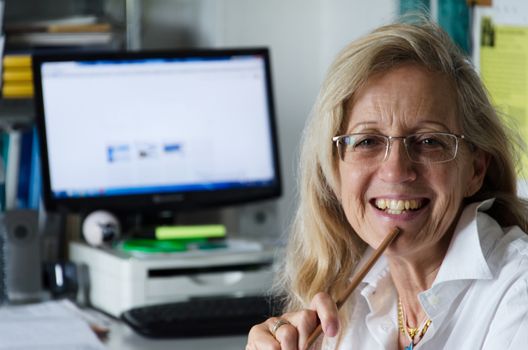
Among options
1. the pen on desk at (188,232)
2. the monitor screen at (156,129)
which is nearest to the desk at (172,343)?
the pen on desk at (188,232)

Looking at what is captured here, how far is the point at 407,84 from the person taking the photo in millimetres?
1338

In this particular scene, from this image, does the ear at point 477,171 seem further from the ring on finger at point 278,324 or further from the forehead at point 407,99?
the ring on finger at point 278,324

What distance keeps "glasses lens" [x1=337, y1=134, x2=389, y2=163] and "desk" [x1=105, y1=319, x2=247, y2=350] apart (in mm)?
577

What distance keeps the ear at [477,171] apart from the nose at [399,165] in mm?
112

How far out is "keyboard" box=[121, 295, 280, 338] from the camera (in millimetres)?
1876

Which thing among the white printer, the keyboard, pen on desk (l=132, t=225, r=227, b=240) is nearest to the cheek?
the keyboard

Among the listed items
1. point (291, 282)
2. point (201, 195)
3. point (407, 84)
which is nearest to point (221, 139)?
point (201, 195)

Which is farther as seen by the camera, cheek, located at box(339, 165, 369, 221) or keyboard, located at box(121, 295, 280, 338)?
keyboard, located at box(121, 295, 280, 338)

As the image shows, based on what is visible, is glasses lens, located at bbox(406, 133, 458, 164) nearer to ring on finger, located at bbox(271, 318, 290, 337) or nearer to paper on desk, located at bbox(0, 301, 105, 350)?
ring on finger, located at bbox(271, 318, 290, 337)

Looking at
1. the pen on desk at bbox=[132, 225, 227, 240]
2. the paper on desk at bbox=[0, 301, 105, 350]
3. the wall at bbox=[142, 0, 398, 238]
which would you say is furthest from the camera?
the wall at bbox=[142, 0, 398, 238]

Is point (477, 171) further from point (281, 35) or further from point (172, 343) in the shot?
point (281, 35)

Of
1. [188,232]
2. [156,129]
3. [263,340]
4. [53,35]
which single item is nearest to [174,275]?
[188,232]

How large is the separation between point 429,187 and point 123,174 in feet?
3.86

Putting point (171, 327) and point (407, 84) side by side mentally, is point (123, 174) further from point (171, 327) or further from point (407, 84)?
point (407, 84)
